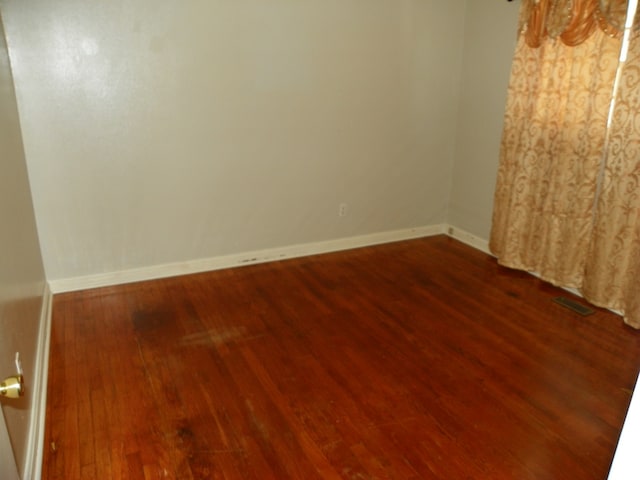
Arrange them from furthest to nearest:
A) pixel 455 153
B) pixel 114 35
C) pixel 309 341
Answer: pixel 455 153, pixel 114 35, pixel 309 341

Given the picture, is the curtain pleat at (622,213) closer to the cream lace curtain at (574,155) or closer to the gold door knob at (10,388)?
the cream lace curtain at (574,155)

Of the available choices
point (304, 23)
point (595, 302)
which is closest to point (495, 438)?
point (595, 302)

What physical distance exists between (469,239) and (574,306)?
1.28m

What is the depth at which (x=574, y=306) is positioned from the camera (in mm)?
3326

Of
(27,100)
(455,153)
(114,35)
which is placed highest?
(114,35)

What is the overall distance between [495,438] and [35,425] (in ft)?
6.49

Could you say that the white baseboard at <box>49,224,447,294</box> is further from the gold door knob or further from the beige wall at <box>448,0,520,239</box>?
the gold door knob

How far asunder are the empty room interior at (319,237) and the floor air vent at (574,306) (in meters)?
0.03

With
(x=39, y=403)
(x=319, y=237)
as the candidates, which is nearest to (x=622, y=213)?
(x=319, y=237)

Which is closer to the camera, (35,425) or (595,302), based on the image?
(35,425)

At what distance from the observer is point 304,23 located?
3.63 metres

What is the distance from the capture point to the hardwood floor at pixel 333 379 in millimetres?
2023

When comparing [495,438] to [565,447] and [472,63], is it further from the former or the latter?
[472,63]

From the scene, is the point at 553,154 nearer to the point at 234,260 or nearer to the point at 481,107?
the point at 481,107
